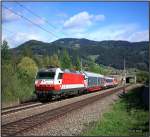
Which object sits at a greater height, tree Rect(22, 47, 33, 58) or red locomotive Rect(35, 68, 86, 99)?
tree Rect(22, 47, 33, 58)

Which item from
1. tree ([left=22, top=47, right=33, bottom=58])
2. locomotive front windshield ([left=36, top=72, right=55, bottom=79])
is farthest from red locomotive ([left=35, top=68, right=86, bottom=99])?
tree ([left=22, top=47, right=33, bottom=58])

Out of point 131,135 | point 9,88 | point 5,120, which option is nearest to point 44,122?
point 5,120

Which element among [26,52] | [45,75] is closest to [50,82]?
[45,75]

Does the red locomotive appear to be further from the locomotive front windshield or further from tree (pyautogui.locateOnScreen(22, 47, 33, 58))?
tree (pyautogui.locateOnScreen(22, 47, 33, 58))

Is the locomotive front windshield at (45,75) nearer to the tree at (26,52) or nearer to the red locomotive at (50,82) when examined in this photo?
the red locomotive at (50,82)

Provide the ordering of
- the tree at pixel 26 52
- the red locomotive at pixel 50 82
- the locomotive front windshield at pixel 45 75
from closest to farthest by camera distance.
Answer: the red locomotive at pixel 50 82, the locomotive front windshield at pixel 45 75, the tree at pixel 26 52

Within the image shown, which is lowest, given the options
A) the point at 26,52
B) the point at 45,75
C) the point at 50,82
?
the point at 50,82

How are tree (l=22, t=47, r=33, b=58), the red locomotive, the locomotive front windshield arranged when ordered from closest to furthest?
the red locomotive → the locomotive front windshield → tree (l=22, t=47, r=33, b=58)

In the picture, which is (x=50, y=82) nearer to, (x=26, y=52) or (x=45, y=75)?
(x=45, y=75)

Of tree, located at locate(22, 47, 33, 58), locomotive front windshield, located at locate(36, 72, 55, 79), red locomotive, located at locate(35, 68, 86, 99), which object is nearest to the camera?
red locomotive, located at locate(35, 68, 86, 99)

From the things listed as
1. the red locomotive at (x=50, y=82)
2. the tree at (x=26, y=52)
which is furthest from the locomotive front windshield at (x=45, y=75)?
the tree at (x=26, y=52)

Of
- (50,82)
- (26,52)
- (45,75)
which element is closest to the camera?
(50,82)

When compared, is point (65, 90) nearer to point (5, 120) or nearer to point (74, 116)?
point (74, 116)

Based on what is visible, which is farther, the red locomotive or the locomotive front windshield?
the locomotive front windshield
